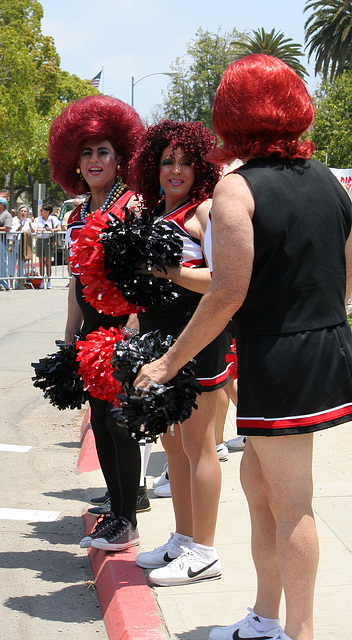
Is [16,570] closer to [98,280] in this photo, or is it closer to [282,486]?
[98,280]

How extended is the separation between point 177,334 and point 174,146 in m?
0.87

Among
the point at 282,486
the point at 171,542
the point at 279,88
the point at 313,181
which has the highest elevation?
the point at 279,88

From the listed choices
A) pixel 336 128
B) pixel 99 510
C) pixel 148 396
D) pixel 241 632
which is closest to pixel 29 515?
pixel 99 510

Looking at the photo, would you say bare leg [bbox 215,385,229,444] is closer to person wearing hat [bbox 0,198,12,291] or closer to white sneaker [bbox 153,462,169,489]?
white sneaker [bbox 153,462,169,489]

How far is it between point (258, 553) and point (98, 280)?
49.1 inches

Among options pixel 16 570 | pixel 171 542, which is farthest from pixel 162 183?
pixel 16 570

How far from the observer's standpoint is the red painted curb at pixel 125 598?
2.96m

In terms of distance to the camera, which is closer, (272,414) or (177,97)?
(272,414)

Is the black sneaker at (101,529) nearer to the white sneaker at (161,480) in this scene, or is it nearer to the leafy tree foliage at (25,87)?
the white sneaker at (161,480)

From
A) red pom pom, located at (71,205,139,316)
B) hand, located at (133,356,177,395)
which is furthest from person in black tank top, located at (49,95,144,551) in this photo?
hand, located at (133,356,177,395)

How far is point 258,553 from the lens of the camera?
2645 millimetres

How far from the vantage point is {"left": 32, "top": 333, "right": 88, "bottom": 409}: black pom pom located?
3.90 meters

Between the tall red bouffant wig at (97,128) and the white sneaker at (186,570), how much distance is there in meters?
1.96

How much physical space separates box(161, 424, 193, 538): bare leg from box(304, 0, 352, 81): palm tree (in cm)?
4481
